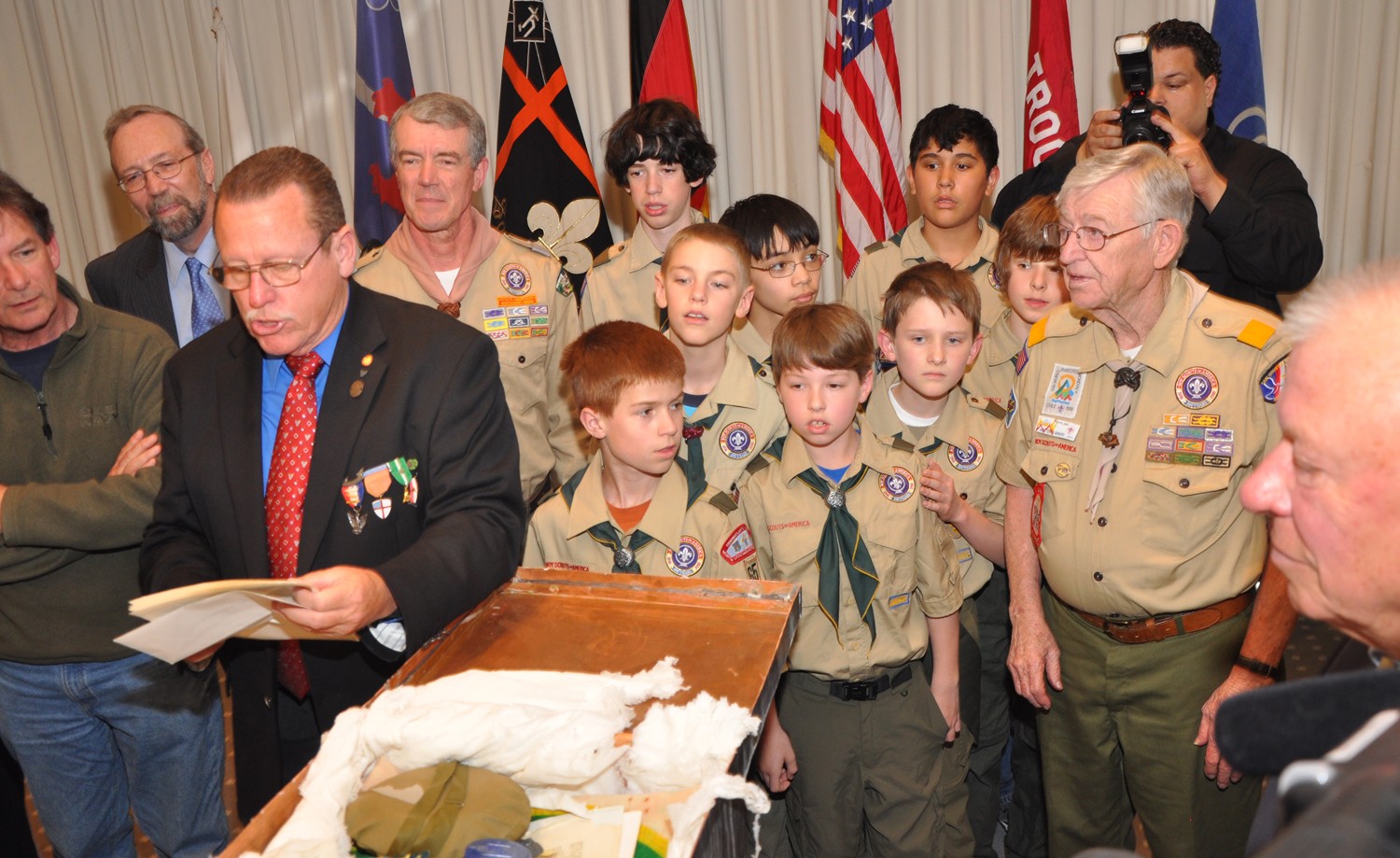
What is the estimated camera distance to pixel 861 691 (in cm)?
268

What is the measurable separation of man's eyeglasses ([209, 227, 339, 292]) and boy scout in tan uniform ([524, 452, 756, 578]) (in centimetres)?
104

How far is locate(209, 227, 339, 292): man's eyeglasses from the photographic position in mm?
1932

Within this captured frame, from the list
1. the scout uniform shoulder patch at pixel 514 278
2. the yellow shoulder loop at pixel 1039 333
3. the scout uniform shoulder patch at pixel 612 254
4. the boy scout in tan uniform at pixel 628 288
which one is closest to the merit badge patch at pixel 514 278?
the scout uniform shoulder patch at pixel 514 278

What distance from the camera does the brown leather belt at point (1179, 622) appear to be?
2387 mm

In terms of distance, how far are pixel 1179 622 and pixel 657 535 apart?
1282mm

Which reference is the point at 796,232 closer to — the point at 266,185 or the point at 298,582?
the point at 266,185

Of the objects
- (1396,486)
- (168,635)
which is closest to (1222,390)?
(1396,486)

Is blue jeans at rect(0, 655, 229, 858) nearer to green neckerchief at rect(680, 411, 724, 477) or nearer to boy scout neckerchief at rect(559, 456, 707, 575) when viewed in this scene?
boy scout neckerchief at rect(559, 456, 707, 575)

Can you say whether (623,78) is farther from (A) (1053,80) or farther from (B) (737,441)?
(B) (737,441)

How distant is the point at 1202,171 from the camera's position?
3.14 m

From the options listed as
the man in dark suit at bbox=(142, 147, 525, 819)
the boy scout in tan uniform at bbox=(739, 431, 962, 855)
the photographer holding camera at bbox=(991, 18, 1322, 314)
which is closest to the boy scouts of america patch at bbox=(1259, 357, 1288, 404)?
the boy scout in tan uniform at bbox=(739, 431, 962, 855)

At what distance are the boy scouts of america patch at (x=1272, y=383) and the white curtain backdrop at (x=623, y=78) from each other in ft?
10.2

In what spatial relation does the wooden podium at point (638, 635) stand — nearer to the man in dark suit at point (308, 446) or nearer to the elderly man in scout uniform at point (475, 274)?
the man in dark suit at point (308, 446)

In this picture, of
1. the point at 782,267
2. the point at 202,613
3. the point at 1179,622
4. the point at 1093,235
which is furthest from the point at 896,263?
the point at 202,613
